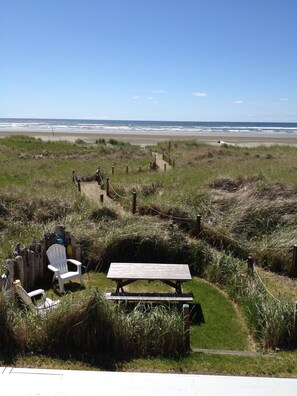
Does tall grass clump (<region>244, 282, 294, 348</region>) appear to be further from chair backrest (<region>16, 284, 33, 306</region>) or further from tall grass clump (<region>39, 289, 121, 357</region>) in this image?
chair backrest (<region>16, 284, 33, 306</region>)

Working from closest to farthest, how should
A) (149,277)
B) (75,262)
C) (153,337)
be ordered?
(153,337)
(149,277)
(75,262)

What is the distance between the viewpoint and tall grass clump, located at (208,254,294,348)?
6637mm

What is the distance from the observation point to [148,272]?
8.61 m

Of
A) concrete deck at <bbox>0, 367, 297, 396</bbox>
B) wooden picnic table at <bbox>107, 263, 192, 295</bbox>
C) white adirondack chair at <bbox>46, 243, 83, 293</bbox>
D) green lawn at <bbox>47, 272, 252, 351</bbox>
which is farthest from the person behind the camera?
white adirondack chair at <bbox>46, 243, 83, 293</bbox>

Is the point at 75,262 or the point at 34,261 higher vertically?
the point at 34,261

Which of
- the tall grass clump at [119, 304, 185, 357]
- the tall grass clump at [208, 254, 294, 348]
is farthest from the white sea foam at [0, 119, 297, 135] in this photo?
the tall grass clump at [119, 304, 185, 357]

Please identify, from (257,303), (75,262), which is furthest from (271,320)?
(75,262)

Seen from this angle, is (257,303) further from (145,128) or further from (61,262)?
(145,128)

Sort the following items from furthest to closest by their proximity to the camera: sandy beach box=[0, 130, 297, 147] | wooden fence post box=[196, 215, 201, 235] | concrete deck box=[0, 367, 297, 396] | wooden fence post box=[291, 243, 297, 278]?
1. sandy beach box=[0, 130, 297, 147]
2. wooden fence post box=[196, 215, 201, 235]
3. wooden fence post box=[291, 243, 297, 278]
4. concrete deck box=[0, 367, 297, 396]

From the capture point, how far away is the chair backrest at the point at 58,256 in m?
9.45

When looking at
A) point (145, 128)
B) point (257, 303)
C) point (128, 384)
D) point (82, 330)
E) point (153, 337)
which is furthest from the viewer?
point (145, 128)

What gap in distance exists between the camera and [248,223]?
12.3 metres

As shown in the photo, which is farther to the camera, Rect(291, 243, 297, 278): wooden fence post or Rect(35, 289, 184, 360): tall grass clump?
Rect(291, 243, 297, 278): wooden fence post

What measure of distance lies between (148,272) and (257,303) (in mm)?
2373
